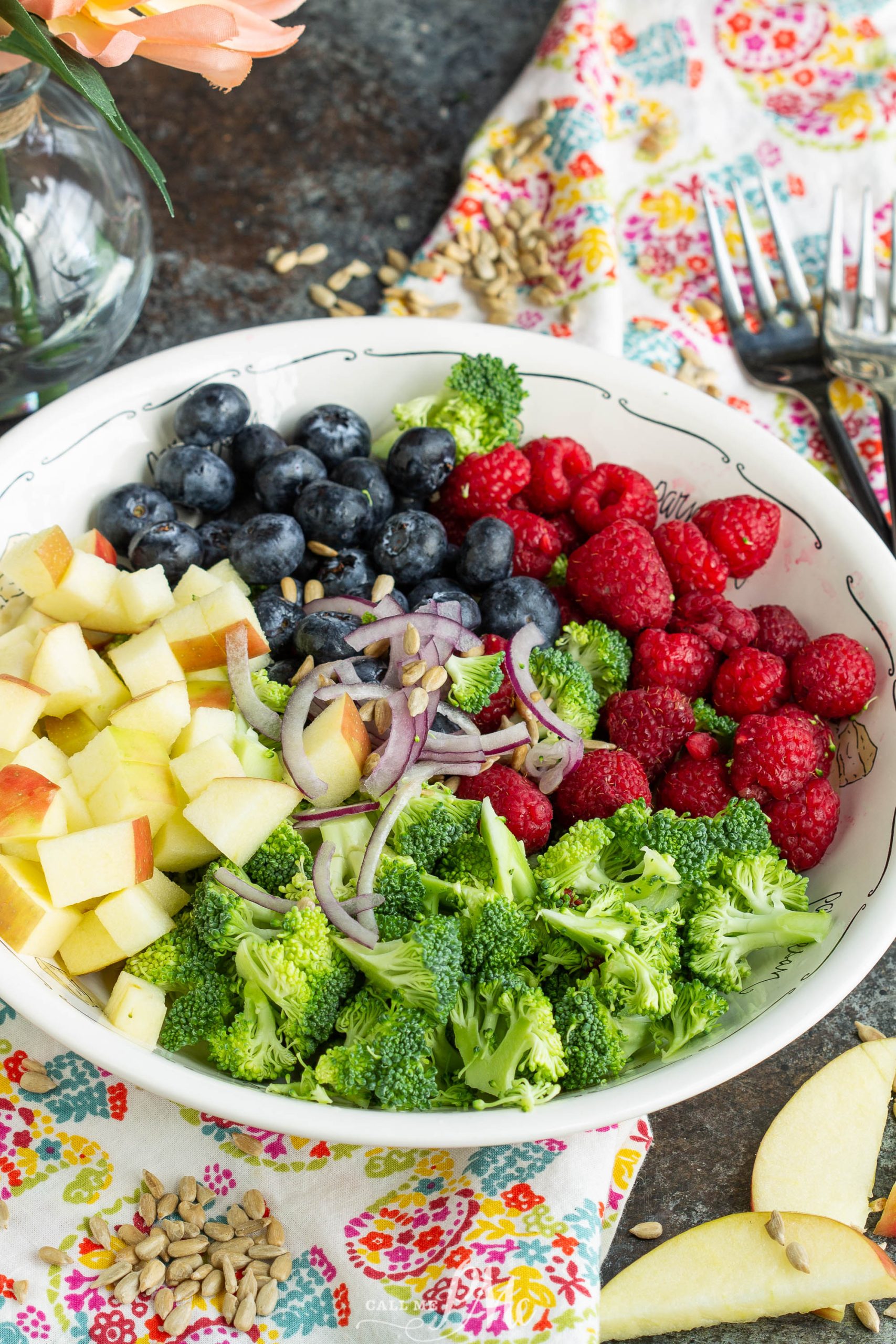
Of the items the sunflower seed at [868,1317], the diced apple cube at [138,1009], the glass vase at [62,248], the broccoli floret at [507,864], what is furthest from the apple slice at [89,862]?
the sunflower seed at [868,1317]

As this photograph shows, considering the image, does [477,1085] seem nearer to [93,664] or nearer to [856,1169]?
[856,1169]

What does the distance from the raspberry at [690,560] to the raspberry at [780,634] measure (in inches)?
4.0

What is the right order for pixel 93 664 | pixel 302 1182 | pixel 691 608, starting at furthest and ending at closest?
pixel 691 608, pixel 93 664, pixel 302 1182

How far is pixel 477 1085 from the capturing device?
4.72 feet

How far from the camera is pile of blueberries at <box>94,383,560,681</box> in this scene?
1.84m

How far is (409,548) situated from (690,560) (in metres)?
0.49

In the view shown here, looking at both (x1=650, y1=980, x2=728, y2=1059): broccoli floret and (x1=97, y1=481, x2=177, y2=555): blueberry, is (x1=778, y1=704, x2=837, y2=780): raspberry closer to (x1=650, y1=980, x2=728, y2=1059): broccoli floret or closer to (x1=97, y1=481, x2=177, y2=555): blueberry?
(x1=650, y1=980, x2=728, y2=1059): broccoli floret

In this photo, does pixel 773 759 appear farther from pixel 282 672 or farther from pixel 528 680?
pixel 282 672

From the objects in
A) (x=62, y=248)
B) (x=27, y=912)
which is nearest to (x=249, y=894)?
(x=27, y=912)

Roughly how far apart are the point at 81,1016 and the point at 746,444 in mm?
1442

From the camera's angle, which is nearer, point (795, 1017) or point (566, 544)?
point (795, 1017)

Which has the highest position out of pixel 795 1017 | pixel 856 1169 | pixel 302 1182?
pixel 795 1017

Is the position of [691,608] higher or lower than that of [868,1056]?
higher

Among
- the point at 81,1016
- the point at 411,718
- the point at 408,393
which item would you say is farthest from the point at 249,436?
the point at 81,1016
